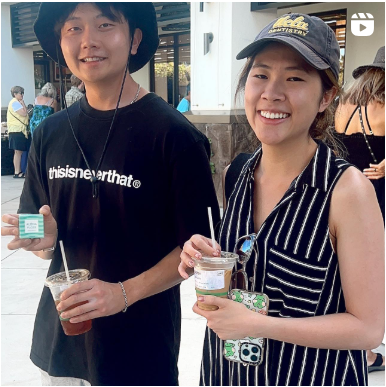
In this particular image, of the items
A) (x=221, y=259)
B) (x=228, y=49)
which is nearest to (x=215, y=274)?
(x=221, y=259)

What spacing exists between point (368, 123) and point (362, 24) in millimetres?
5493

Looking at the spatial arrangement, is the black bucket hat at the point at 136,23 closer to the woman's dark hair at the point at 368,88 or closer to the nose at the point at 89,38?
the nose at the point at 89,38

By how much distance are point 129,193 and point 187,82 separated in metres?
11.7

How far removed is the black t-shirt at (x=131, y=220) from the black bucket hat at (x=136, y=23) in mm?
360

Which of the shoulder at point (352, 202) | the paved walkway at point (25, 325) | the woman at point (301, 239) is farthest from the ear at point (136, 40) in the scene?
the paved walkway at point (25, 325)

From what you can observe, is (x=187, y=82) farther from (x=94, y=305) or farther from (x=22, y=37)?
(x=94, y=305)

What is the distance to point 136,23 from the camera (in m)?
1.99

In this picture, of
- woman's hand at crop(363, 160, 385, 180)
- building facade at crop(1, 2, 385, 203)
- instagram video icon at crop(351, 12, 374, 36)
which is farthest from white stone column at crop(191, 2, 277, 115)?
woman's hand at crop(363, 160, 385, 180)

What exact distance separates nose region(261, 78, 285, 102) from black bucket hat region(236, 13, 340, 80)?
0.38 feet

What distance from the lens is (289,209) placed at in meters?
1.46

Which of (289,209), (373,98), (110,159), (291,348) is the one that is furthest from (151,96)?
(373,98)

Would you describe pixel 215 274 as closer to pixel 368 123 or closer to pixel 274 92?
pixel 274 92

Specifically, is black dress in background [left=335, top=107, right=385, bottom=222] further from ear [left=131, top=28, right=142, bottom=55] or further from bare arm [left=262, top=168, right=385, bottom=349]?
bare arm [left=262, top=168, right=385, bottom=349]

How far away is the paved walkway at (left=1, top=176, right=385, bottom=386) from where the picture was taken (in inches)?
131
